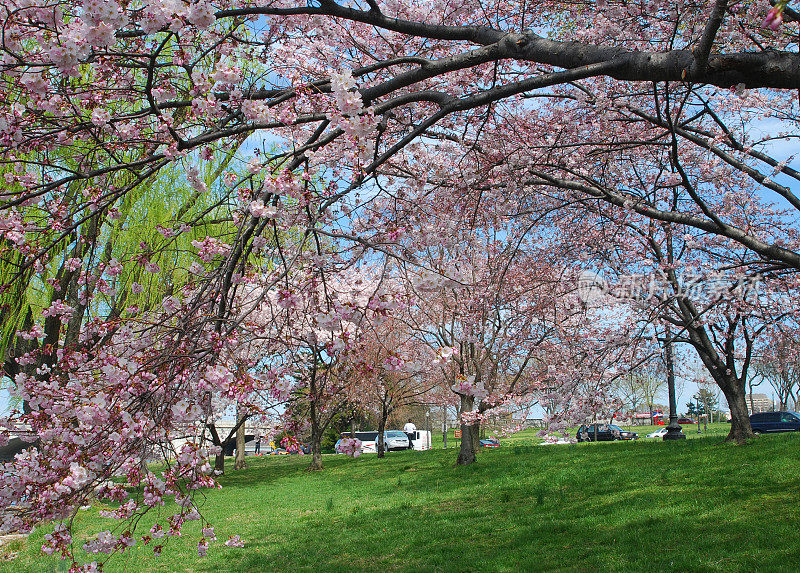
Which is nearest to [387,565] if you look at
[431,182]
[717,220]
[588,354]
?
[588,354]

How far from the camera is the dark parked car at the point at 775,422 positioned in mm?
24891

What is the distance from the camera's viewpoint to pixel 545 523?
760cm

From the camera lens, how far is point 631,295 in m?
8.04

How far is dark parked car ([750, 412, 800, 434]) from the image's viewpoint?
980 inches

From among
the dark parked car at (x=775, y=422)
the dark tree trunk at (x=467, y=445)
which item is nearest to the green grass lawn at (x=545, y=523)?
the dark tree trunk at (x=467, y=445)

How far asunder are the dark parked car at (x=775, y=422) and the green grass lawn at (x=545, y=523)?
50.5ft

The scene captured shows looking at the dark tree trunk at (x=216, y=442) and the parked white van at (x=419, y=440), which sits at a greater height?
the dark tree trunk at (x=216, y=442)

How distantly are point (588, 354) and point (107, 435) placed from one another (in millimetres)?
4648

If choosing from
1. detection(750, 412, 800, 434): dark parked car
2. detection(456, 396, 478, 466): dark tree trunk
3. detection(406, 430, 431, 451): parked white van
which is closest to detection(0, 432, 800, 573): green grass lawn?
detection(456, 396, 478, 466): dark tree trunk

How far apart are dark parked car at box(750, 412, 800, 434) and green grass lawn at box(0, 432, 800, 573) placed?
15.4 metres

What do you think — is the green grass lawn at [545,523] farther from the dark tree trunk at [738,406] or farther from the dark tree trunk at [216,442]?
the dark tree trunk at [216,442]

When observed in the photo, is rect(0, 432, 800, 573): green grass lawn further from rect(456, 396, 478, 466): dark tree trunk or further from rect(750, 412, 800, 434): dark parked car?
rect(750, 412, 800, 434): dark parked car

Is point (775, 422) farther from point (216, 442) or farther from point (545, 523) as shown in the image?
point (216, 442)

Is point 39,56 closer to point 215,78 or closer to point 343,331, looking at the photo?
point 215,78
